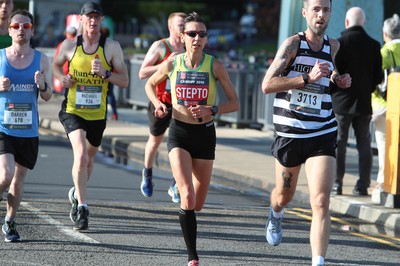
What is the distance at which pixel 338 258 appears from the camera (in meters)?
9.80

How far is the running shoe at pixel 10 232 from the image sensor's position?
1001cm

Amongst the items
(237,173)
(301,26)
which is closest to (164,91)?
(237,173)

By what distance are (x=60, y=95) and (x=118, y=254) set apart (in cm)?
2326

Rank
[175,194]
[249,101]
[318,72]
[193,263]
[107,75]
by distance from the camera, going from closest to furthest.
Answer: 1. [318,72]
2. [193,263]
3. [107,75]
4. [175,194]
5. [249,101]

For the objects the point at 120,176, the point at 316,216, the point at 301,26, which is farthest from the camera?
the point at 301,26

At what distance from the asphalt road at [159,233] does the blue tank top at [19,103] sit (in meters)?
0.95

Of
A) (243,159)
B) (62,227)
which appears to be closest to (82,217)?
(62,227)

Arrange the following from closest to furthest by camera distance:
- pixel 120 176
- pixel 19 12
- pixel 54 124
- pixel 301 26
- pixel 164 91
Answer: pixel 19 12, pixel 164 91, pixel 120 176, pixel 301 26, pixel 54 124

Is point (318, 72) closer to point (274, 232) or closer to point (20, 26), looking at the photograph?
point (274, 232)

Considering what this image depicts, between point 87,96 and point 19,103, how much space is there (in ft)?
3.56

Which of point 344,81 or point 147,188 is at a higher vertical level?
point 344,81

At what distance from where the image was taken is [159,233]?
35.4 ft

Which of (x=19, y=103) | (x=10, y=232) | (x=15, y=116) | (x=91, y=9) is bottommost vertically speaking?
(x=10, y=232)

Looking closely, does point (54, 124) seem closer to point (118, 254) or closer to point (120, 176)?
point (120, 176)
